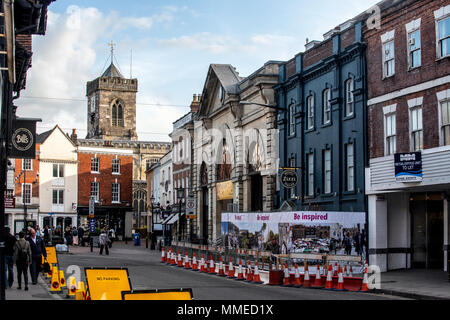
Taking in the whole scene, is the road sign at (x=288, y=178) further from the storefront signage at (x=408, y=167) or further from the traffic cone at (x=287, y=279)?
the traffic cone at (x=287, y=279)

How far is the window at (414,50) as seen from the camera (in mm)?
26828

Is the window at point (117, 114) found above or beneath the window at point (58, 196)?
above

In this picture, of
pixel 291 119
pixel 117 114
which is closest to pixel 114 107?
pixel 117 114

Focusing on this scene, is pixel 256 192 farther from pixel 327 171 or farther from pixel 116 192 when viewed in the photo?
pixel 116 192

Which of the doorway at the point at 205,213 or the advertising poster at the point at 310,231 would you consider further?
the doorway at the point at 205,213

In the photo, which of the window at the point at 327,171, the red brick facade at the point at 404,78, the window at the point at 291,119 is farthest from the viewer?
the window at the point at 291,119

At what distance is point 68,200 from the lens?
77.3 m

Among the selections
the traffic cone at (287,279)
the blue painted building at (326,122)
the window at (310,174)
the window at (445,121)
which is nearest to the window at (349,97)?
the blue painted building at (326,122)

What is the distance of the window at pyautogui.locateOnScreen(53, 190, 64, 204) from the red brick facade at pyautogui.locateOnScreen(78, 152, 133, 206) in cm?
237

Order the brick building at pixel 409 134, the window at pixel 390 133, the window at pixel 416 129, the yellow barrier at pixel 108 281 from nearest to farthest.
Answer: the yellow barrier at pixel 108 281, the brick building at pixel 409 134, the window at pixel 416 129, the window at pixel 390 133
